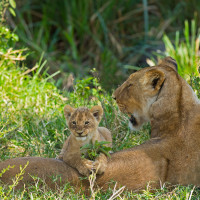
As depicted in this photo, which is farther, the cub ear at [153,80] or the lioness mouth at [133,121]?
the lioness mouth at [133,121]

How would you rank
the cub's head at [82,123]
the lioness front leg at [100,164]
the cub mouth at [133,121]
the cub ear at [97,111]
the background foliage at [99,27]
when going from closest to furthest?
the lioness front leg at [100,164], the cub's head at [82,123], the cub ear at [97,111], the cub mouth at [133,121], the background foliage at [99,27]

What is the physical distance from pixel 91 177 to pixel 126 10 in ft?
32.4

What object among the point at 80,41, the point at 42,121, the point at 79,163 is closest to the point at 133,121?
the point at 79,163

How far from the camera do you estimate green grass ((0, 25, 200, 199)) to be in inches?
170

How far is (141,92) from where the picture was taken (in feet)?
16.1

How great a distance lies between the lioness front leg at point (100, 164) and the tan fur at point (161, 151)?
0.15 feet

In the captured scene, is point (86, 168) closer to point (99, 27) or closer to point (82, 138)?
point (82, 138)

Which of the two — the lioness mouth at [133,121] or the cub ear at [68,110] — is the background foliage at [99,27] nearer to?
the lioness mouth at [133,121]

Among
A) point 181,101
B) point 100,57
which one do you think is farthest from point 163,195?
point 100,57

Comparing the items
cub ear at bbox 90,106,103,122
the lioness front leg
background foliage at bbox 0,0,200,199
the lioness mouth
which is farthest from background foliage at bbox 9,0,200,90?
the lioness front leg

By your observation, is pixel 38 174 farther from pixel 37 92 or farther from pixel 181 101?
pixel 37 92

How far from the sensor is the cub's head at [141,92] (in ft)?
15.7

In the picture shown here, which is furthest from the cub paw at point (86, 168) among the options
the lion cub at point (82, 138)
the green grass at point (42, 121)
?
the green grass at point (42, 121)

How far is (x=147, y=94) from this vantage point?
4.88 m
